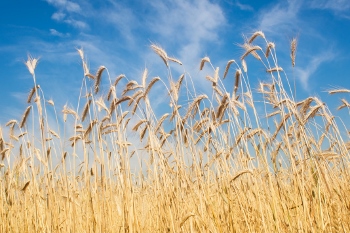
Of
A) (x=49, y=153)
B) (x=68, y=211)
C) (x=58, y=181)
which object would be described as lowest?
(x=68, y=211)

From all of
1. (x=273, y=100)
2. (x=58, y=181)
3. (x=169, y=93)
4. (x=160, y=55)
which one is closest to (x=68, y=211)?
(x=58, y=181)

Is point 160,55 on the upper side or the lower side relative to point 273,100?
upper

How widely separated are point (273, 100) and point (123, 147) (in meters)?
1.47

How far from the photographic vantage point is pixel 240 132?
9.82 feet

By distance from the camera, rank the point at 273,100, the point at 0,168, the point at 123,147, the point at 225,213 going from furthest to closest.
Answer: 1. the point at 0,168
2. the point at 273,100
3. the point at 123,147
4. the point at 225,213

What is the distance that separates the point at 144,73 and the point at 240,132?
119 cm

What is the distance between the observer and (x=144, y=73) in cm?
347

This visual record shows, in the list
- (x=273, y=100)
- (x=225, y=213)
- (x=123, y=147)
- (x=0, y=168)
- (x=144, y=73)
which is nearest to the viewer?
(x=225, y=213)

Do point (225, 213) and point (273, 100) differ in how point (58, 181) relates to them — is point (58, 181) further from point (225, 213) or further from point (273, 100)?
point (273, 100)

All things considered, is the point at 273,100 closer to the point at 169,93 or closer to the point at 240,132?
the point at 240,132

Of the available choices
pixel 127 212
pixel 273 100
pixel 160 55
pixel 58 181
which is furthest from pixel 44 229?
pixel 273 100

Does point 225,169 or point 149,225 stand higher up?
point 225,169

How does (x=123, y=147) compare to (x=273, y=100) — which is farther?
(x=273, y=100)

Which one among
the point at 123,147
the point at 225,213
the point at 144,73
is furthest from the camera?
the point at 144,73
